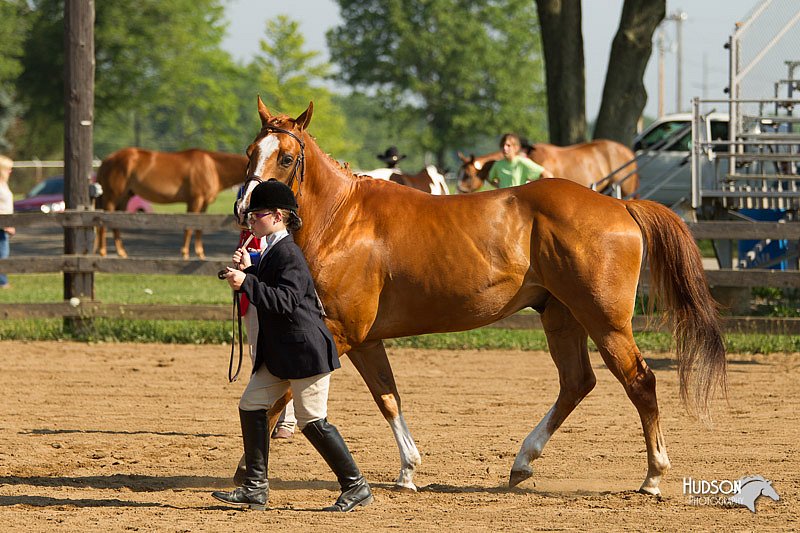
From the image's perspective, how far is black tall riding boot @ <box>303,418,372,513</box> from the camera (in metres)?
5.73

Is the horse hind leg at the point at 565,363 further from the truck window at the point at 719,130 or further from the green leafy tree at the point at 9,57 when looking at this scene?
the green leafy tree at the point at 9,57

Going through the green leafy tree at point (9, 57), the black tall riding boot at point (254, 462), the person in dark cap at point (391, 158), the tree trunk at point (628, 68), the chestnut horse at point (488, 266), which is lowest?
the black tall riding boot at point (254, 462)

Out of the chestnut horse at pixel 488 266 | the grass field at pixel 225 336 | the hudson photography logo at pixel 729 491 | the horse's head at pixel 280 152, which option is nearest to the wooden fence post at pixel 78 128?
the grass field at pixel 225 336

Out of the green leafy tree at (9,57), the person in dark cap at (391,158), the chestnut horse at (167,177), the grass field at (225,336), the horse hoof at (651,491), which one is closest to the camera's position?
the horse hoof at (651,491)

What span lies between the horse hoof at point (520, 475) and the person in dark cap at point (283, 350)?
3.18 ft

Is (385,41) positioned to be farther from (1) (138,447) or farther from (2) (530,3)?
(1) (138,447)

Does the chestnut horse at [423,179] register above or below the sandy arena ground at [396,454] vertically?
above

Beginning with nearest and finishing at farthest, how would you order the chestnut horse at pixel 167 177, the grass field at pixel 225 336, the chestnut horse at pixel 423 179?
the chestnut horse at pixel 423 179 → the grass field at pixel 225 336 → the chestnut horse at pixel 167 177

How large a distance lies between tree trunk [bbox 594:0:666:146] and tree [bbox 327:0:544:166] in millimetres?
44176

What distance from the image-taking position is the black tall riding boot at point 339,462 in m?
5.73

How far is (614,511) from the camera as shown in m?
5.79

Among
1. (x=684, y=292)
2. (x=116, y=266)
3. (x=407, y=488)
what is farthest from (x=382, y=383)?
(x=116, y=266)

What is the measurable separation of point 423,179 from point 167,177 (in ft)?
27.4

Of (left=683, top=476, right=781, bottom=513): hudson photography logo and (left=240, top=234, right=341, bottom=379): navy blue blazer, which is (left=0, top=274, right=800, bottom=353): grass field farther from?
(left=240, top=234, right=341, bottom=379): navy blue blazer
